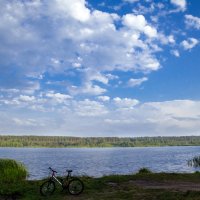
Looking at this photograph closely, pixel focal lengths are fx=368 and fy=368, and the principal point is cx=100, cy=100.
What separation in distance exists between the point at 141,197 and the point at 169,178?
8.26 metres

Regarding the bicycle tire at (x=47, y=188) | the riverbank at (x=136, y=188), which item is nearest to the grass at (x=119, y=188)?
the riverbank at (x=136, y=188)

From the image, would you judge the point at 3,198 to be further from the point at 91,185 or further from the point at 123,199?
the point at 123,199

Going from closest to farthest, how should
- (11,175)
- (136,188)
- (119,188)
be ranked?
(136,188) → (119,188) → (11,175)

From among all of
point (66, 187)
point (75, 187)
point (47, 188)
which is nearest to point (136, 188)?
point (75, 187)

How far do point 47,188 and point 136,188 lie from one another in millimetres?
5662

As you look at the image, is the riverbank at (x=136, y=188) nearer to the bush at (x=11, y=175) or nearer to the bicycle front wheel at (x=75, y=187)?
the bicycle front wheel at (x=75, y=187)

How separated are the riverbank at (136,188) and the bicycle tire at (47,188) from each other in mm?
318

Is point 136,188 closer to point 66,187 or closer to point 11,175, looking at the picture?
point 66,187

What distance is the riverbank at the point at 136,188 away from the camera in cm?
2083

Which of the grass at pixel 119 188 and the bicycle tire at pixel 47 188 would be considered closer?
the grass at pixel 119 188

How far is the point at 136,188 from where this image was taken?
77.3 feet

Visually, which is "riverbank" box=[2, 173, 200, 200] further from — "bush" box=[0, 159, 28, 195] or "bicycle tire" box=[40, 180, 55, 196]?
"bush" box=[0, 159, 28, 195]

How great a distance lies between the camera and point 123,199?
20.4m

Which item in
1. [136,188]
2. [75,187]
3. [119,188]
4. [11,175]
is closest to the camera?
[75,187]
